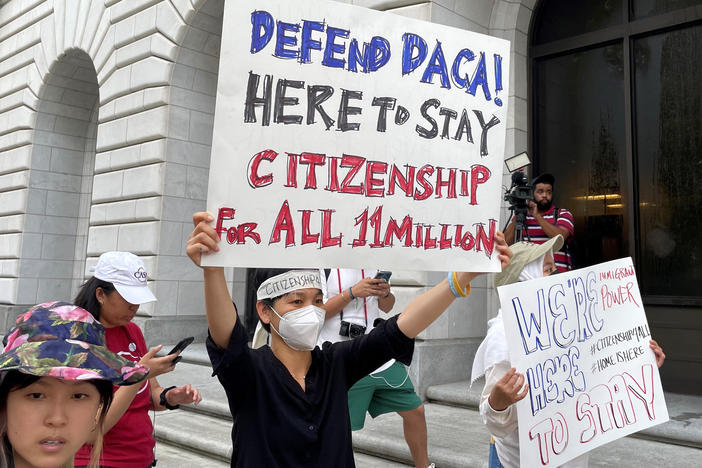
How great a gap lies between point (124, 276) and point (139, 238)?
7.32m

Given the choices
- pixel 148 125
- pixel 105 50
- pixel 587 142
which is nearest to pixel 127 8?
pixel 105 50

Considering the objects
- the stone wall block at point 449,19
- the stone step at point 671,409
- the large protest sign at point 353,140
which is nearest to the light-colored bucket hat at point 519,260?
the large protest sign at point 353,140

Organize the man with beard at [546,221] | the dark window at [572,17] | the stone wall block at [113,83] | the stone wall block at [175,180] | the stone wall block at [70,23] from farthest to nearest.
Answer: the stone wall block at [70,23]
the stone wall block at [113,83]
the stone wall block at [175,180]
the dark window at [572,17]
the man with beard at [546,221]

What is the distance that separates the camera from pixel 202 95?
994 centimetres

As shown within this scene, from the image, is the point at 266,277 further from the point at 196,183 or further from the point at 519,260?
the point at 196,183

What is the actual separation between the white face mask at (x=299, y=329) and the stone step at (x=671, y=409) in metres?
3.57

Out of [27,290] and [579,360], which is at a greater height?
[579,360]

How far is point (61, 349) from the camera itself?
1.29m

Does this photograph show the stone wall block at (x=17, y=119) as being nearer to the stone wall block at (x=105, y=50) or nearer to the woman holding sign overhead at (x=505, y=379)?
the stone wall block at (x=105, y=50)

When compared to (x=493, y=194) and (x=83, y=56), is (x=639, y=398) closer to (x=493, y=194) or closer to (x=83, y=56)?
(x=493, y=194)

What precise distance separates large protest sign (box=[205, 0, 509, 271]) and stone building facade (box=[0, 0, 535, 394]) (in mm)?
3722

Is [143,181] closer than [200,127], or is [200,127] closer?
[143,181]

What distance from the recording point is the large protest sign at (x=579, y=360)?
88.4 inches

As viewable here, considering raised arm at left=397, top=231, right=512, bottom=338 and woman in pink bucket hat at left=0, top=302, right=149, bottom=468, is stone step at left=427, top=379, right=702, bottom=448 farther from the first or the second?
woman in pink bucket hat at left=0, top=302, right=149, bottom=468
